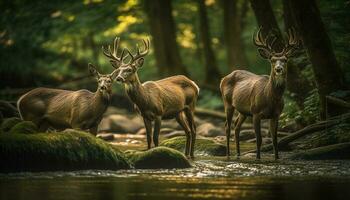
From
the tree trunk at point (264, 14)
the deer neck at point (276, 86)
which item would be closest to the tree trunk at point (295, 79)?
the tree trunk at point (264, 14)

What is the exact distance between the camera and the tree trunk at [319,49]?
1764cm

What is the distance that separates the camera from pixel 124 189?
12133 mm

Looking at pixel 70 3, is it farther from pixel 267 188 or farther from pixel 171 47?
pixel 267 188

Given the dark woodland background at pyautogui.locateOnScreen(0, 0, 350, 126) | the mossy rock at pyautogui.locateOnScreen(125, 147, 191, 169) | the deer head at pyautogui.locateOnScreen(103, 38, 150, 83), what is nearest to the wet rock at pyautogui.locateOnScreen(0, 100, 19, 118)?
the deer head at pyautogui.locateOnScreen(103, 38, 150, 83)

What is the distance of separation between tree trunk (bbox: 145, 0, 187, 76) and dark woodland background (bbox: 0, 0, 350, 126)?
3cm

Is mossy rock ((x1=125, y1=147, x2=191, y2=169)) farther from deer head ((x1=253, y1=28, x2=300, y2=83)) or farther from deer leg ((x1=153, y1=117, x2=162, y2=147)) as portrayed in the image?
deer head ((x1=253, y1=28, x2=300, y2=83))

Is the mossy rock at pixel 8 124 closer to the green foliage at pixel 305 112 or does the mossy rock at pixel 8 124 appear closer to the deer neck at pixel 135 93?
the deer neck at pixel 135 93

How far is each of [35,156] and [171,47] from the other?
1609 cm

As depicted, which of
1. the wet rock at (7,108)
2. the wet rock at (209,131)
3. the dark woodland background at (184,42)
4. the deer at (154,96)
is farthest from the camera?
the wet rock at (209,131)

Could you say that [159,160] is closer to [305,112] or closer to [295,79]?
[305,112]

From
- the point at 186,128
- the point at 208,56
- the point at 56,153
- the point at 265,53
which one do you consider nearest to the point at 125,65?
the point at 186,128

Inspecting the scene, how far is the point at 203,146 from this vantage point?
1842cm

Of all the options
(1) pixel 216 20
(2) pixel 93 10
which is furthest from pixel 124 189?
(1) pixel 216 20

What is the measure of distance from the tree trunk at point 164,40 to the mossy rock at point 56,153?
14.9 meters
